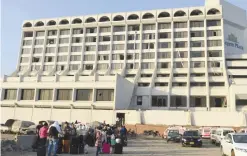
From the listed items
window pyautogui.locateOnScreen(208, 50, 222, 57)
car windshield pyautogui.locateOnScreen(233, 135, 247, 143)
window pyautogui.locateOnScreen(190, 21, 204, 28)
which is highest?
window pyautogui.locateOnScreen(190, 21, 204, 28)

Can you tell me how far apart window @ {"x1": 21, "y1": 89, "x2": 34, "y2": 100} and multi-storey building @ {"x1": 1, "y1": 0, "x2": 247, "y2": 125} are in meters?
0.20

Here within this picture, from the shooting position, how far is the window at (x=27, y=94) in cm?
5865

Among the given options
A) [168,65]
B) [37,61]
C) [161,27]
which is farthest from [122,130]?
[37,61]

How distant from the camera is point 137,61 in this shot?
6881cm

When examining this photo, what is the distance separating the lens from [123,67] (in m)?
68.6

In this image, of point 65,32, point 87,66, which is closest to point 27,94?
point 87,66

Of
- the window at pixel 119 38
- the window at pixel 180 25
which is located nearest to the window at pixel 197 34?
the window at pixel 180 25

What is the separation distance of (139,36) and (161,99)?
55.6 feet

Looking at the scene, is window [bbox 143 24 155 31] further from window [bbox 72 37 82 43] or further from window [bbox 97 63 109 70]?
window [bbox 72 37 82 43]

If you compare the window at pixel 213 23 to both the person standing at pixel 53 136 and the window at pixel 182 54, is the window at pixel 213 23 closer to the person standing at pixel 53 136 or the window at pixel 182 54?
the window at pixel 182 54

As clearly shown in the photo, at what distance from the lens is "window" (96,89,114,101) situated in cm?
5350

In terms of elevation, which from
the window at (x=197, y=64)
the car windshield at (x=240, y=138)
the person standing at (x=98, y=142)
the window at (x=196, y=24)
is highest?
the window at (x=196, y=24)

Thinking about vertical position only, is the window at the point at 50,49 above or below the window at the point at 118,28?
below

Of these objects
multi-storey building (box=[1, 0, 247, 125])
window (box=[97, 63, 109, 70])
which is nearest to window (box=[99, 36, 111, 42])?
multi-storey building (box=[1, 0, 247, 125])
